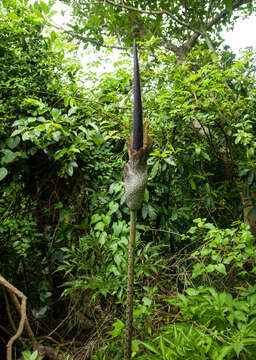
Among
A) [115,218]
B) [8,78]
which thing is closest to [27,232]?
[115,218]

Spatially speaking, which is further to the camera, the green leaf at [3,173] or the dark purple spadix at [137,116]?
the green leaf at [3,173]

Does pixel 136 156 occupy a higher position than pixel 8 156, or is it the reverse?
pixel 8 156

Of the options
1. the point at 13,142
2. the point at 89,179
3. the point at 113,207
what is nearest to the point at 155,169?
the point at 113,207

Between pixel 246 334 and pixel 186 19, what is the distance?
3343 mm

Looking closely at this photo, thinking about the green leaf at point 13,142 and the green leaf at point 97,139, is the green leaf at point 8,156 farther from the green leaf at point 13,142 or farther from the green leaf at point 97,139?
the green leaf at point 97,139

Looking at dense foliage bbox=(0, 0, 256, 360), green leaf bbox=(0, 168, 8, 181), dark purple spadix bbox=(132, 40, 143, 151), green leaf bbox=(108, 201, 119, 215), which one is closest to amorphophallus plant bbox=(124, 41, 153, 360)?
dark purple spadix bbox=(132, 40, 143, 151)

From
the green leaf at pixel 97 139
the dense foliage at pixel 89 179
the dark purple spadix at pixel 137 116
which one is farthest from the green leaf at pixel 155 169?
the dark purple spadix at pixel 137 116

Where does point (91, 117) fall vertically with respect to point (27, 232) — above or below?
above

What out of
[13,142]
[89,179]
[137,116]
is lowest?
[89,179]

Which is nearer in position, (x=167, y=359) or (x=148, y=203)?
(x=167, y=359)

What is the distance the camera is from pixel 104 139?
1649mm

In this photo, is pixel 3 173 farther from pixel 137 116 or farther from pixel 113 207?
pixel 137 116

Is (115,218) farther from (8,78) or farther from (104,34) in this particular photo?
(104,34)

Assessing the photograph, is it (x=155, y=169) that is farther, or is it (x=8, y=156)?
(x=155, y=169)
